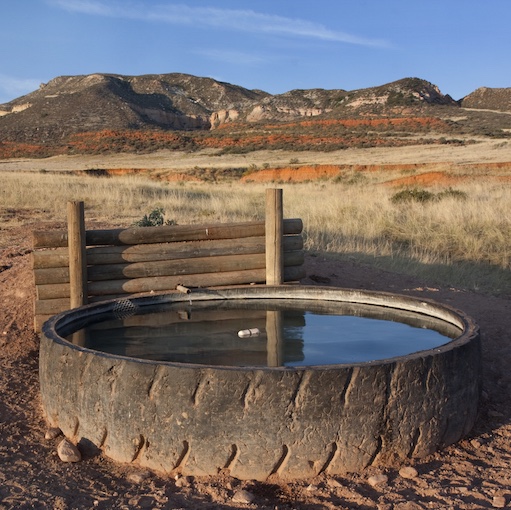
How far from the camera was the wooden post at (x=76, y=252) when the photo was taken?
5.51 m

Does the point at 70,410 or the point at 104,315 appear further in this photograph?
the point at 104,315

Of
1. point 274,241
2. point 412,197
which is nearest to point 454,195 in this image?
point 412,197

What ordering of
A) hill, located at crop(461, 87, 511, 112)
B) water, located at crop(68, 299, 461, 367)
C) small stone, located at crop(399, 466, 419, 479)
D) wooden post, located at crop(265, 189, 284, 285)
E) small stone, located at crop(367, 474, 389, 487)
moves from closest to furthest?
1. small stone, located at crop(367, 474, 389, 487)
2. small stone, located at crop(399, 466, 419, 479)
3. water, located at crop(68, 299, 461, 367)
4. wooden post, located at crop(265, 189, 284, 285)
5. hill, located at crop(461, 87, 511, 112)

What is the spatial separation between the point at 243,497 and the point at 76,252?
3.09 m

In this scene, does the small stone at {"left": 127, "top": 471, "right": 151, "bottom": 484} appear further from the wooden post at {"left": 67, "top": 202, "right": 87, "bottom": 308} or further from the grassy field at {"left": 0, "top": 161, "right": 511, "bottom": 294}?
the grassy field at {"left": 0, "top": 161, "right": 511, "bottom": 294}

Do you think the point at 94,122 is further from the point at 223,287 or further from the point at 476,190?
the point at 223,287

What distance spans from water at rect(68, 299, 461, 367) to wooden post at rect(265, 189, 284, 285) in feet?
1.95

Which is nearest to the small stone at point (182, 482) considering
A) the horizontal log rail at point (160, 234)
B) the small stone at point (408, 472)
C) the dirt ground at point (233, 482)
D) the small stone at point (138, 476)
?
the dirt ground at point (233, 482)

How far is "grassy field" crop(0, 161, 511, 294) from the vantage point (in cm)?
941

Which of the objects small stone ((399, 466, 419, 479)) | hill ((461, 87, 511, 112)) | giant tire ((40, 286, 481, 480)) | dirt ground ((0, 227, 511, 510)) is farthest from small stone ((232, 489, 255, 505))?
hill ((461, 87, 511, 112))

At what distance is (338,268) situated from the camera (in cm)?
849

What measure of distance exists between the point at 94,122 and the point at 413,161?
4314 cm

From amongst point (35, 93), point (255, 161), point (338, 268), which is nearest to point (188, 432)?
point (338, 268)

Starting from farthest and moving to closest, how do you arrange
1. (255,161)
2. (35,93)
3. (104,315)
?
1. (35,93)
2. (255,161)
3. (104,315)
